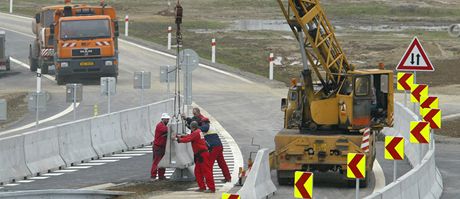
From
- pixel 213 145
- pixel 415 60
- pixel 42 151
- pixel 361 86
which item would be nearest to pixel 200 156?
pixel 213 145

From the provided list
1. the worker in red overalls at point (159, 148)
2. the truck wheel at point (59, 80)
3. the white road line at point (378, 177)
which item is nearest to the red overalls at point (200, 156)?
the worker in red overalls at point (159, 148)

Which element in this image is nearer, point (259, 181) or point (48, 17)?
point (259, 181)

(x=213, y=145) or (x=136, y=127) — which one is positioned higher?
(x=213, y=145)

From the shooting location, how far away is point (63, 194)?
23.6m

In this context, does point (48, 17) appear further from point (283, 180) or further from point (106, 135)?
point (283, 180)

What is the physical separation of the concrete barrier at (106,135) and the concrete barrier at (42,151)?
2478mm

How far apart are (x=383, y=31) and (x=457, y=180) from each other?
4763cm

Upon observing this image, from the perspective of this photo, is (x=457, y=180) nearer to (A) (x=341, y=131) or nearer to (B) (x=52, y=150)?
(A) (x=341, y=131)

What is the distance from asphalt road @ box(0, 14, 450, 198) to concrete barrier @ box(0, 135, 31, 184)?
3.18 feet

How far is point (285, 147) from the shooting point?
26.9 metres

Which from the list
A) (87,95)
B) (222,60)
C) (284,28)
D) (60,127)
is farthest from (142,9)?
(60,127)

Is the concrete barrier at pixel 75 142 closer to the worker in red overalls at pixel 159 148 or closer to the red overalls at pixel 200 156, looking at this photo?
the worker in red overalls at pixel 159 148

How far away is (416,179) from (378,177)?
5.12 metres

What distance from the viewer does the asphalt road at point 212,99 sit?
34.3 metres
